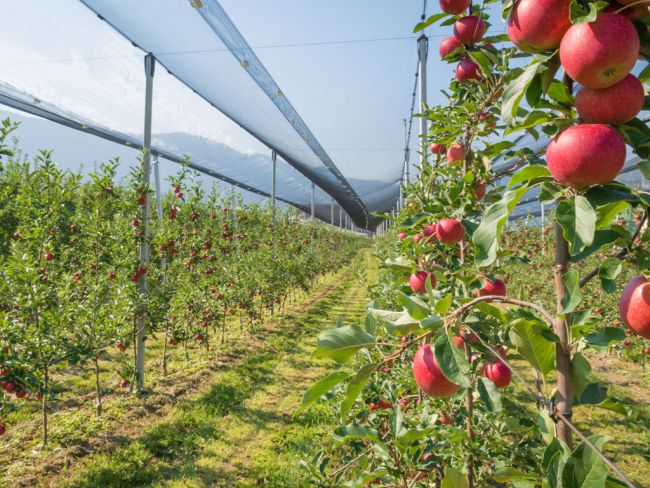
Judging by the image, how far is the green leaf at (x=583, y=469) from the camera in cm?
53

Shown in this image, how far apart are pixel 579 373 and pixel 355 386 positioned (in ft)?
1.28

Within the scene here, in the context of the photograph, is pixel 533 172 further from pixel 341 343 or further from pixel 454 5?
pixel 454 5

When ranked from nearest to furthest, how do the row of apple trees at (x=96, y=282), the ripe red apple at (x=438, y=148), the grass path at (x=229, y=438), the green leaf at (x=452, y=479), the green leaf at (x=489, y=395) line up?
the green leaf at (x=452, y=479)
the green leaf at (x=489, y=395)
the ripe red apple at (x=438, y=148)
the grass path at (x=229, y=438)
the row of apple trees at (x=96, y=282)

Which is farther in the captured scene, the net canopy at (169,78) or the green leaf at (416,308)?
the net canopy at (169,78)

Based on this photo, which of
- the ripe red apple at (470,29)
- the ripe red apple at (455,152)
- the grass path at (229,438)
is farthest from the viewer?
→ the grass path at (229,438)

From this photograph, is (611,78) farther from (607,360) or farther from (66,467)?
(607,360)

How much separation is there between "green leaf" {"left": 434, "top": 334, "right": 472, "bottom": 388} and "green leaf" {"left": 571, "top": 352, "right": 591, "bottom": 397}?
21 cm

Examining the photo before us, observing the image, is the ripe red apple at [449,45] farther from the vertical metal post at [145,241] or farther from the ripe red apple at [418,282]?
the vertical metal post at [145,241]

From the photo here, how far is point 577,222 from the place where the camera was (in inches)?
20.9

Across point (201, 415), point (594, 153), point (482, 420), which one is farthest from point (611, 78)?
point (201, 415)

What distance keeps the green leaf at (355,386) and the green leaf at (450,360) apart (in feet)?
0.38

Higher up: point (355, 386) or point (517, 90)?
point (517, 90)

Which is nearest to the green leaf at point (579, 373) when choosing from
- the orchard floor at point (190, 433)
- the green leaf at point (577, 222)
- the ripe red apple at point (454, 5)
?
the green leaf at point (577, 222)

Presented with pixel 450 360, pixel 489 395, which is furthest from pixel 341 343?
pixel 489 395
